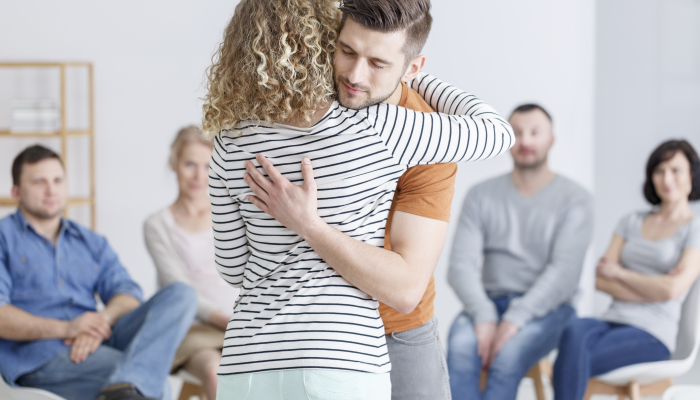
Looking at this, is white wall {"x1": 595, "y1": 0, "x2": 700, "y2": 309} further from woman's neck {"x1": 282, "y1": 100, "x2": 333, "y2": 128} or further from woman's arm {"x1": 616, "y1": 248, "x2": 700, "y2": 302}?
woman's neck {"x1": 282, "y1": 100, "x2": 333, "y2": 128}

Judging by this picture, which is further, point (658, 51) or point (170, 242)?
point (658, 51)

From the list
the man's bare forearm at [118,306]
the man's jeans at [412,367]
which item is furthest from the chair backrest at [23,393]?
the man's jeans at [412,367]

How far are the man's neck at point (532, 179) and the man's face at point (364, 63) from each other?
1.98 meters

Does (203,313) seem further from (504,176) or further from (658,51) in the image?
(658,51)

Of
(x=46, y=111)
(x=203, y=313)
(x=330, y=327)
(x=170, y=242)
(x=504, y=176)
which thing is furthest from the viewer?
(x=46, y=111)

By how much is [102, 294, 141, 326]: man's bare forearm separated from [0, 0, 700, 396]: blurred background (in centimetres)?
142

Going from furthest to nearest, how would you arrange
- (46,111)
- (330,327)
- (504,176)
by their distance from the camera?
(46,111)
(504,176)
(330,327)

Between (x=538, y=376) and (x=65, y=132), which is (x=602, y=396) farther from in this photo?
(x=65, y=132)

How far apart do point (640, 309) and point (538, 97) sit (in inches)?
64.9

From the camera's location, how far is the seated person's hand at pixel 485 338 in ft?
7.93

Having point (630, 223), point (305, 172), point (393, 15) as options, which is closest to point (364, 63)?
point (393, 15)

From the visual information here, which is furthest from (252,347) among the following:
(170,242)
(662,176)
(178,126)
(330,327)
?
(178,126)

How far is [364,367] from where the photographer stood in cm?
89

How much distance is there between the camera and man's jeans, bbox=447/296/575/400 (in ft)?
7.53
